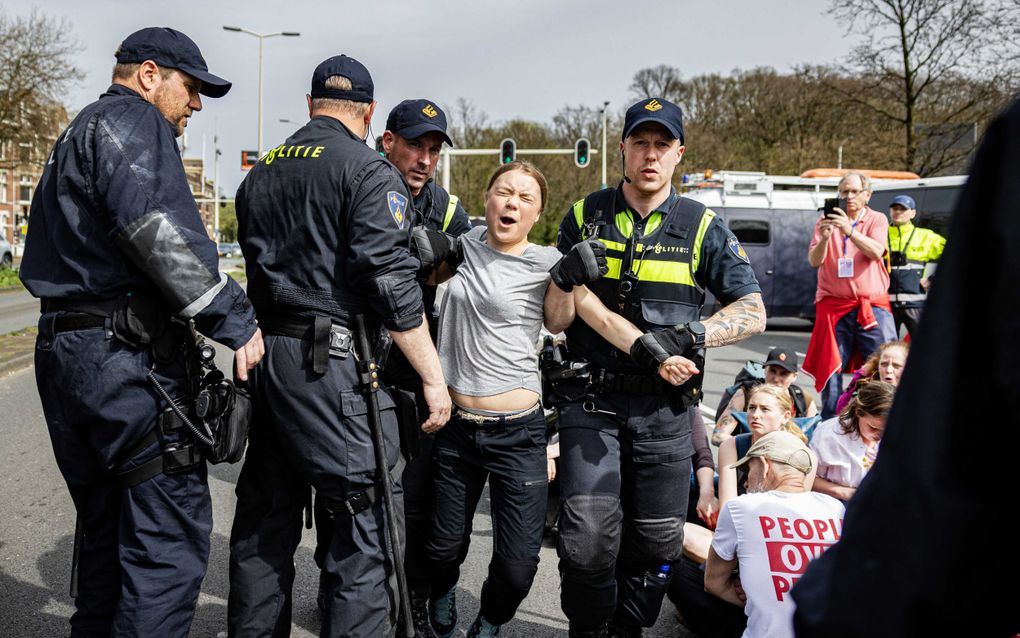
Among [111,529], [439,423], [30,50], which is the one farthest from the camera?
[30,50]

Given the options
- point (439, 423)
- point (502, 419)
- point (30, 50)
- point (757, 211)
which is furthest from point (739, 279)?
point (30, 50)

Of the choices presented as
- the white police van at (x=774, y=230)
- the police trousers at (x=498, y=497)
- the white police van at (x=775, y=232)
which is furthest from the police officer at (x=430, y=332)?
the white police van at (x=775, y=232)

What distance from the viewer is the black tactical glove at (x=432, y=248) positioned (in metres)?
3.23

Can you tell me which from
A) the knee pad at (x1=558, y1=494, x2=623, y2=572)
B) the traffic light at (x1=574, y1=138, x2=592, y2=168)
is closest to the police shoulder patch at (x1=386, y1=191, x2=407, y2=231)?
the knee pad at (x1=558, y1=494, x2=623, y2=572)

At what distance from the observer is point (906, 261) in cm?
965

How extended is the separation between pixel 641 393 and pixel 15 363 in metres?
8.98

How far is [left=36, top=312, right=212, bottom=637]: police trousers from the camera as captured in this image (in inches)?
101

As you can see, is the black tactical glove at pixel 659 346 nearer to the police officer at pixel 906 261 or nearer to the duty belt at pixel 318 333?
the duty belt at pixel 318 333

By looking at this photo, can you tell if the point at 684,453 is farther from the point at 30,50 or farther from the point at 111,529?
the point at 30,50

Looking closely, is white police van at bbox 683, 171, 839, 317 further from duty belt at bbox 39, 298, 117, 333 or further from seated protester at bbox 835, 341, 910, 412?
duty belt at bbox 39, 298, 117, 333

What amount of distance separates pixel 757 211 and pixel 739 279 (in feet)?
42.4

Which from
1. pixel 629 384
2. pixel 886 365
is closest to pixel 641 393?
pixel 629 384

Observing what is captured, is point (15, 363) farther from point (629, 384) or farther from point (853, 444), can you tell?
point (853, 444)

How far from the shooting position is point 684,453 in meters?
3.28
